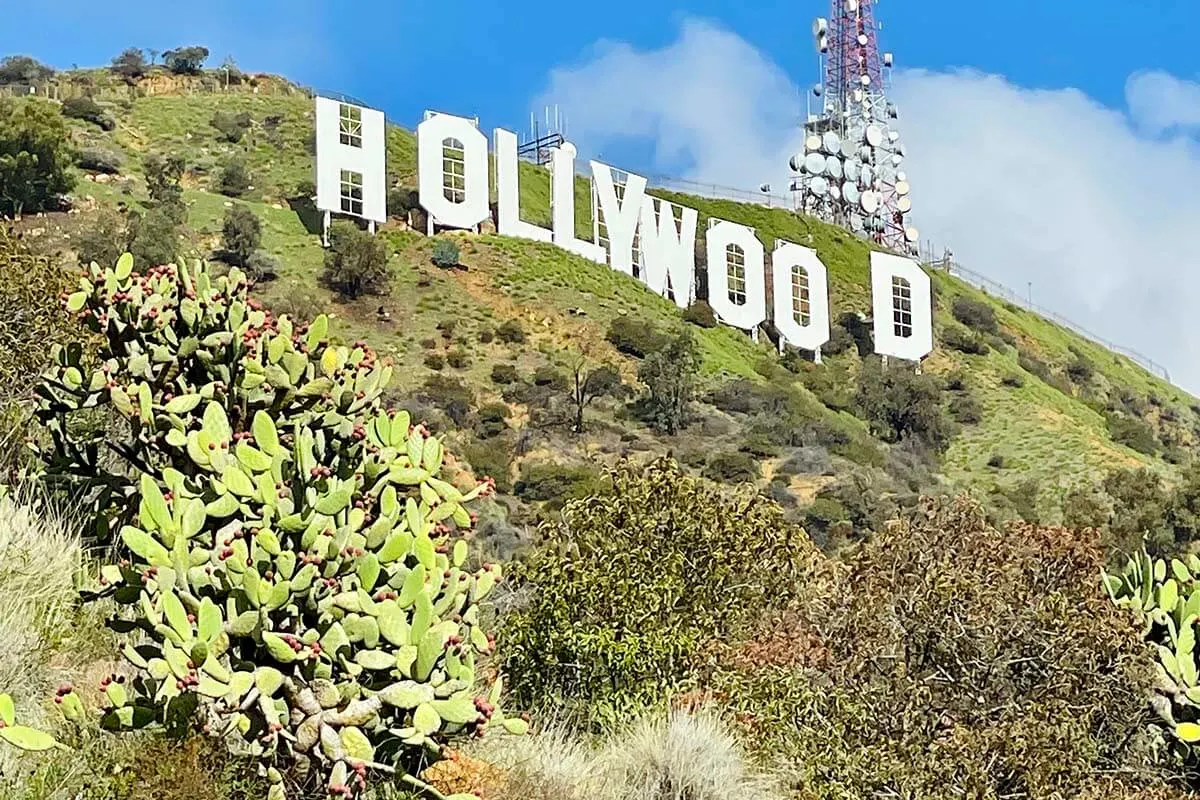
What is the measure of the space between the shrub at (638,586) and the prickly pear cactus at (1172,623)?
273 centimetres

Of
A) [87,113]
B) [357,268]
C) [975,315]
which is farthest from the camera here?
[975,315]

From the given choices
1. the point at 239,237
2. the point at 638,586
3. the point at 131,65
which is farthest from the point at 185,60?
the point at 638,586

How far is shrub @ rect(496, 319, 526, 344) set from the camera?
153 ft

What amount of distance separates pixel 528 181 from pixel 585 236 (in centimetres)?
621

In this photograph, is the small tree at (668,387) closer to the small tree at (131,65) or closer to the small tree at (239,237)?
the small tree at (239,237)

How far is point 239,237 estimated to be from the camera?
47.5 metres

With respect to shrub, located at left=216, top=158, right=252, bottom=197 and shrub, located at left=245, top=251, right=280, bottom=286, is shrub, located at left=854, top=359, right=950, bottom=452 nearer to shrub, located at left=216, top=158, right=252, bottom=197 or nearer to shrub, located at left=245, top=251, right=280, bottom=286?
shrub, located at left=245, top=251, right=280, bottom=286

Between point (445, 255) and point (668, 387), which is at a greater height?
point (445, 255)

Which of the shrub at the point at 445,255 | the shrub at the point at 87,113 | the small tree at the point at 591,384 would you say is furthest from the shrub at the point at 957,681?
the shrub at the point at 87,113

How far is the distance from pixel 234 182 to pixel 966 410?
94.1 ft

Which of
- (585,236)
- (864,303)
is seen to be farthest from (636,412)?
(864,303)

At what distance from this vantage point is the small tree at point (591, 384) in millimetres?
42562

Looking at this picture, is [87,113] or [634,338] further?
[87,113]

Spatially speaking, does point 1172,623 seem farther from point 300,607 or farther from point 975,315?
point 975,315
